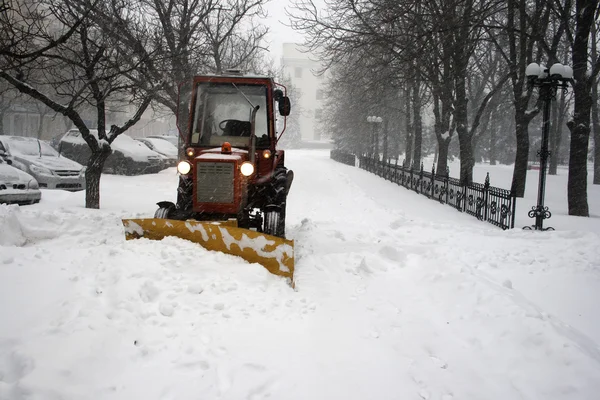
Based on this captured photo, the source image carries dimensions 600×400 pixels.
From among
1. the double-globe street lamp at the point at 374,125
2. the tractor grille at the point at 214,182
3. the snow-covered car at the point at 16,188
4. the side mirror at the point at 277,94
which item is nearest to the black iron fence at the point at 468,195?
the side mirror at the point at 277,94

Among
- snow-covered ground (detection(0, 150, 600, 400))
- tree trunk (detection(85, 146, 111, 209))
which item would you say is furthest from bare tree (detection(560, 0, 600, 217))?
tree trunk (detection(85, 146, 111, 209))

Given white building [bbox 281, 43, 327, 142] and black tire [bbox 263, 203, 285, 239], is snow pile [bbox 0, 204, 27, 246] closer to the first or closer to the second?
black tire [bbox 263, 203, 285, 239]

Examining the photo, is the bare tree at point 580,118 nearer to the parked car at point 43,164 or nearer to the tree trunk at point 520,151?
the tree trunk at point 520,151

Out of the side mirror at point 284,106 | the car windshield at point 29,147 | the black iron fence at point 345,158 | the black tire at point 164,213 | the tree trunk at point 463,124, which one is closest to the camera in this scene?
the black tire at point 164,213

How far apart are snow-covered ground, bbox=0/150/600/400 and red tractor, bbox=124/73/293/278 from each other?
0.29 m

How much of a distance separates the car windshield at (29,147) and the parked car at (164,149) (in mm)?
7761

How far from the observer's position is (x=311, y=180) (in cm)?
2020

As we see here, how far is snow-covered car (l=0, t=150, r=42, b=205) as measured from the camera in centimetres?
925

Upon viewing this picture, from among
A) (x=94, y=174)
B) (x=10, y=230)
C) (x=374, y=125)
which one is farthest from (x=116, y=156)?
(x=374, y=125)

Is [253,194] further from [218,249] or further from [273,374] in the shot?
[273,374]

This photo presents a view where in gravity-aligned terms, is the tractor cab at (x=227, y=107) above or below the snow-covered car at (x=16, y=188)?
above

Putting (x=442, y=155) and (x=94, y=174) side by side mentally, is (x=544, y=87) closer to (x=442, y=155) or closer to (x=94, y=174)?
(x=442, y=155)

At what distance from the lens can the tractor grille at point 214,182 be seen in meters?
5.62

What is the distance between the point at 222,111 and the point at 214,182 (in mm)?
1631
